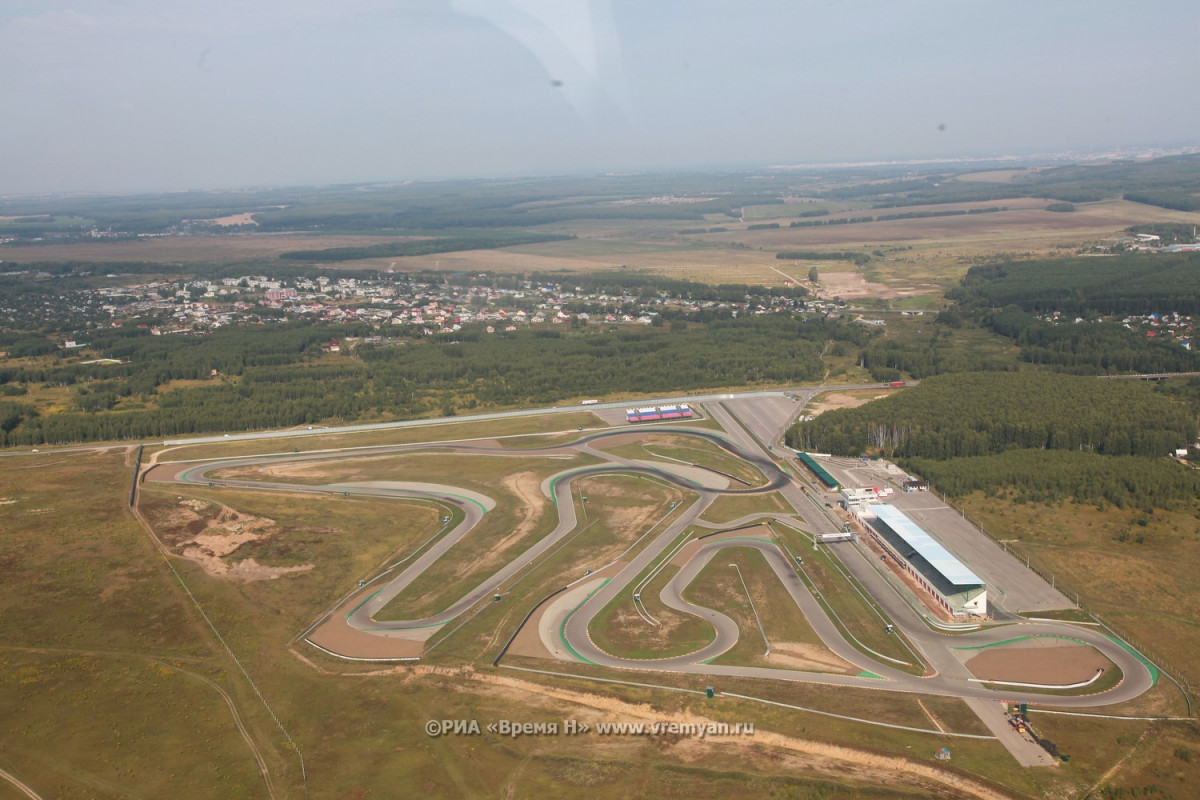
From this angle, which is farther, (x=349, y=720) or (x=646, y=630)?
(x=646, y=630)

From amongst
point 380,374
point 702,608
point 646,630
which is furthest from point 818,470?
point 380,374

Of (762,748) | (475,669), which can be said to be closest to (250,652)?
(475,669)

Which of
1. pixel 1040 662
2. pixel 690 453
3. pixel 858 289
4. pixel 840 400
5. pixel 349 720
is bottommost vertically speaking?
pixel 1040 662

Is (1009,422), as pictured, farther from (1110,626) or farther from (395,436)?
(395,436)

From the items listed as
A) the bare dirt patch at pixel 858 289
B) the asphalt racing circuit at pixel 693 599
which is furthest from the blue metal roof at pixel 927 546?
the bare dirt patch at pixel 858 289

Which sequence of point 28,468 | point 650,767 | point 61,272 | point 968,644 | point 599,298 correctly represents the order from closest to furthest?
point 650,767
point 968,644
point 28,468
point 599,298
point 61,272

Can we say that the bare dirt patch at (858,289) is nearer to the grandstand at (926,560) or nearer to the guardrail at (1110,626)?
the guardrail at (1110,626)

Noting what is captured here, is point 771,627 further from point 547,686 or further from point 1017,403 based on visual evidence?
point 1017,403

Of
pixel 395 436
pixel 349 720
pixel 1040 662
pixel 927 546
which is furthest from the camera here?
pixel 395 436

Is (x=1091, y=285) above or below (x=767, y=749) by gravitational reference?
above
